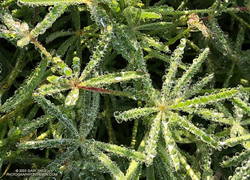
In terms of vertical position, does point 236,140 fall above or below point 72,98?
below

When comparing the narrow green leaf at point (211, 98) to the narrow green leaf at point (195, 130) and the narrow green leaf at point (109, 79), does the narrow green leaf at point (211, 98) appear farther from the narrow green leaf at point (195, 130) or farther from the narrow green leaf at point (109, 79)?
the narrow green leaf at point (109, 79)

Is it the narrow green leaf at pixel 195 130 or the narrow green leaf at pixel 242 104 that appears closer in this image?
the narrow green leaf at pixel 195 130

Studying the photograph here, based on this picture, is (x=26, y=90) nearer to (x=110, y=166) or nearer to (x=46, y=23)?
(x=46, y=23)

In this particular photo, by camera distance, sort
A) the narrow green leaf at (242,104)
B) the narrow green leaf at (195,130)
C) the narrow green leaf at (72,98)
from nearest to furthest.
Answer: the narrow green leaf at (72,98)
the narrow green leaf at (195,130)
the narrow green leaf at (242,104)

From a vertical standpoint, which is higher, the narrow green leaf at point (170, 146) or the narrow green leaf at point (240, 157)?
the narrow green leaf at point (170, 146)

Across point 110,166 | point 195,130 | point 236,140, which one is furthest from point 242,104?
point 110,166

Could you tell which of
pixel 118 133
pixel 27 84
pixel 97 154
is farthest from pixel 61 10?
pixel 118 133

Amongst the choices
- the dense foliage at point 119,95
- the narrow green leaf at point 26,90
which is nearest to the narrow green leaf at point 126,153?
the dense foliage at point 119,95

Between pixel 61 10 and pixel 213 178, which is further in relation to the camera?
pixel 213 178

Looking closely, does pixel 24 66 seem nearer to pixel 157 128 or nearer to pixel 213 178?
pixel 157 128
